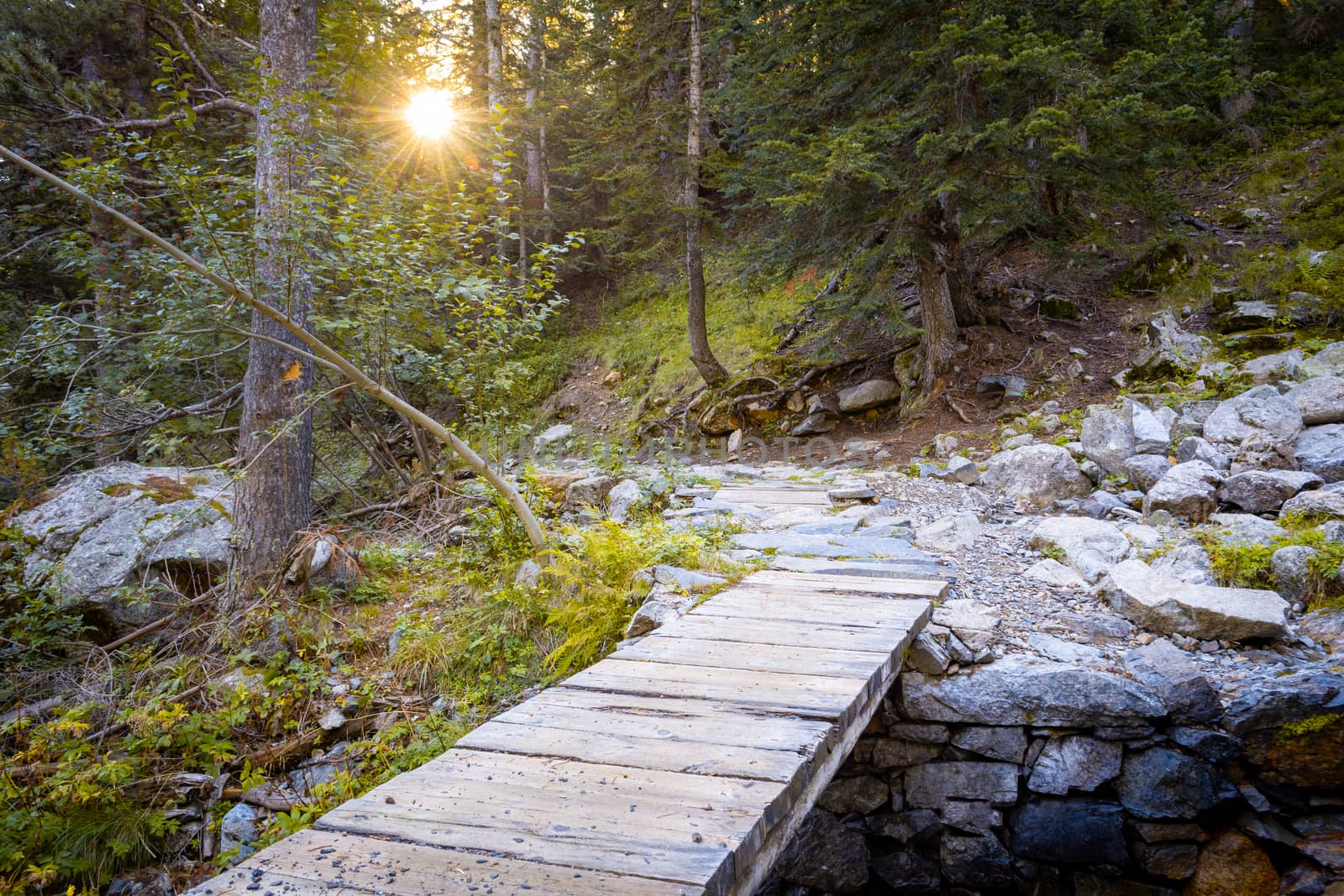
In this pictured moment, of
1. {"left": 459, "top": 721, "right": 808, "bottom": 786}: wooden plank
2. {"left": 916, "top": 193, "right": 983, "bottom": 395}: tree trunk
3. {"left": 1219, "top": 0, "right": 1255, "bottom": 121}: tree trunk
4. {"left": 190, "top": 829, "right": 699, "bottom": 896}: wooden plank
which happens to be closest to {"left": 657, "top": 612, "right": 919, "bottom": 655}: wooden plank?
{"left": 459, "top": 721, "right": 808, "bottom": 786}: wooden plank

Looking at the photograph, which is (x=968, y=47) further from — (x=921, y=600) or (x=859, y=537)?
(x=921, y=600)

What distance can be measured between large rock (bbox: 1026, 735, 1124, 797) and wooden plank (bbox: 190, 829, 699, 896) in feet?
8.88

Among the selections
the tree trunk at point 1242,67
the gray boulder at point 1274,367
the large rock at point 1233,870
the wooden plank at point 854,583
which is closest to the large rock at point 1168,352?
the gray boulder at point 1274,367

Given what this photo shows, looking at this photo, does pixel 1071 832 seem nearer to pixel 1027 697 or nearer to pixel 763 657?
pixel 1027 697

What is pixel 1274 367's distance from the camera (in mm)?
6094

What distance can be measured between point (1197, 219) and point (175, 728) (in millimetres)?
13651

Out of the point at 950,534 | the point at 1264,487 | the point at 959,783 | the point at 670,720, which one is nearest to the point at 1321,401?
the point at 1264,487

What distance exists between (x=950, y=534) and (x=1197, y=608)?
5.78 ft

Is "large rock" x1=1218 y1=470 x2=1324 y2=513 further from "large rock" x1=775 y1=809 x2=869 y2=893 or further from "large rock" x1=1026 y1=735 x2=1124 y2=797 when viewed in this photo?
"large rock" x1=775 y1=809 x2=869 y2=893

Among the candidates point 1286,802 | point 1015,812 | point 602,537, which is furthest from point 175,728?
point 1286,802

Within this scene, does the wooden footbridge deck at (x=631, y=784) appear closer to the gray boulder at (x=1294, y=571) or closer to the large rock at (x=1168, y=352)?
the gray boulder at (x=1294, y=571)

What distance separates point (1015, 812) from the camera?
331 cm

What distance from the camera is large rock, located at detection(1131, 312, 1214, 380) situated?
23.0 feet

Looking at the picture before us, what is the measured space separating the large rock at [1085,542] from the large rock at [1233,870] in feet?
4.87
